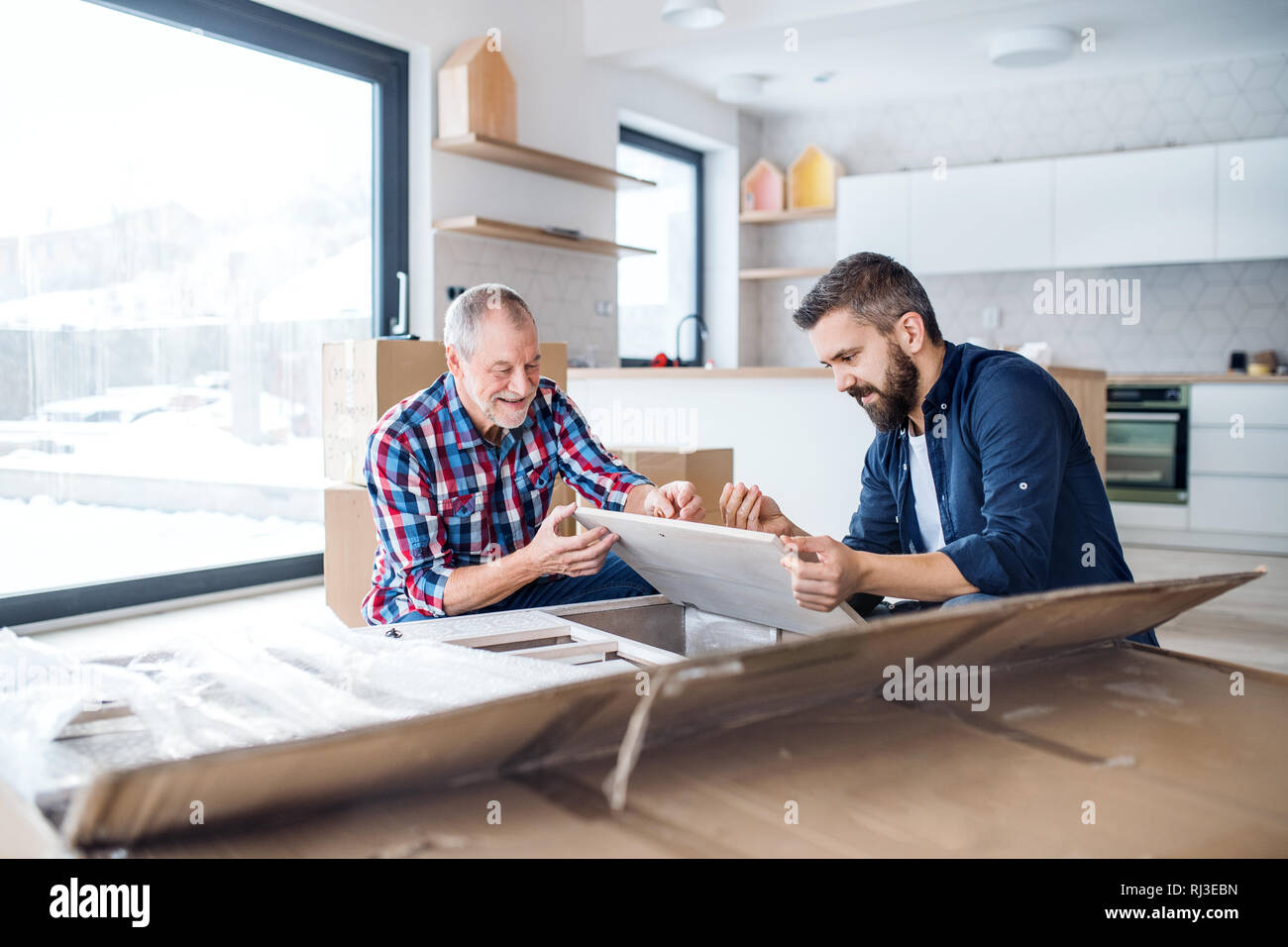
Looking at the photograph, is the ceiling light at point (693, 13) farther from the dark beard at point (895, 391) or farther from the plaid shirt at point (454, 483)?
the dark beard at point (895, 391)

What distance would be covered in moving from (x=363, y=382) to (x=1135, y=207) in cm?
432

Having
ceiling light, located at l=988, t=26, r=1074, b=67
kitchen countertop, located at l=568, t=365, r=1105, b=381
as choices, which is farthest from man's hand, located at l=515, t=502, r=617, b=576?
ceiling light, located at l=988, t=26, r=1074, b=67

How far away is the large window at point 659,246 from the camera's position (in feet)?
21.2

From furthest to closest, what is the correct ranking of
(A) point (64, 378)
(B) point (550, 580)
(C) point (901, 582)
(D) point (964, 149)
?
1. (D) point (964, 149)
2. (A) point (64, 378)
3. (B) point (550, 580)
4. (C) point (901, 582)

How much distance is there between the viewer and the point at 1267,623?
11.5 feet

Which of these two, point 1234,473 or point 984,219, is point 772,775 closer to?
point 1234,473

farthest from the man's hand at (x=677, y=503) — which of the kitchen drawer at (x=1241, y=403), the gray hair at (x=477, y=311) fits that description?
the kitchen drawer at (x=1241, y=403)

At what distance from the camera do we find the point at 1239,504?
16.9 feet

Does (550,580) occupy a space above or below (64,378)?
below

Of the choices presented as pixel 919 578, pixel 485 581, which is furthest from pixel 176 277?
pixel 919 578

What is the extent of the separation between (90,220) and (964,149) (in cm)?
484

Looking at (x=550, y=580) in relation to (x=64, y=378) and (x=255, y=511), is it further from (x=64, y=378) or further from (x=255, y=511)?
(x=255, y=511)

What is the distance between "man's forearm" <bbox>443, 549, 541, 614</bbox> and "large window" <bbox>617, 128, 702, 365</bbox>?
4.68 metres
